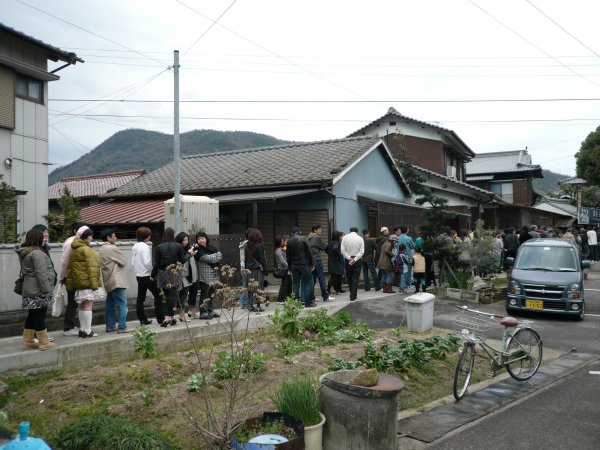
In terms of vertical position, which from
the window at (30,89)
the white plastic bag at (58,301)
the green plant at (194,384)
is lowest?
the green plant at (194,384)

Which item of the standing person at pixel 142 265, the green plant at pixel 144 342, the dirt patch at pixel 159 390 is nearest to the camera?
the dirt patch at pixel 159 390

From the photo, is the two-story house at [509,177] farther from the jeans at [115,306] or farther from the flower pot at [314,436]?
the flower pot at [314,436]

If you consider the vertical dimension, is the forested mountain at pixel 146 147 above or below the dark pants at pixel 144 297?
above

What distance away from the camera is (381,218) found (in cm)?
1560

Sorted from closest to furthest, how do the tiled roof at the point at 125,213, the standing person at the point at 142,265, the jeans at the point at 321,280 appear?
the standing person at the point at 142,265, the jeans at the point at 321,280, the tiled roof at the point at 125,213

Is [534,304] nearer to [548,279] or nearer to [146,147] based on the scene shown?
[548,279]

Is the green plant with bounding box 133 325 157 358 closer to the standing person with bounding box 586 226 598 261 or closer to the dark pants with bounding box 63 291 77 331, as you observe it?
the dark pants with bounding box 63 291 77 331

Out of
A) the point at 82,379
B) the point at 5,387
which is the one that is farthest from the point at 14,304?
the point at 82,379

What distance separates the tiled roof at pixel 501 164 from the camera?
37531 millimetres

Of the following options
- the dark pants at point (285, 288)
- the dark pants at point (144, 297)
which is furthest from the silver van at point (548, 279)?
the dark pants at point (144, 297)

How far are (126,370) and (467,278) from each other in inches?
401

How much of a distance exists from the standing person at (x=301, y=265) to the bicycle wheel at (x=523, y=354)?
4887mm

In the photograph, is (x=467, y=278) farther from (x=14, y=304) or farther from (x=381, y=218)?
(x=14, y=304)

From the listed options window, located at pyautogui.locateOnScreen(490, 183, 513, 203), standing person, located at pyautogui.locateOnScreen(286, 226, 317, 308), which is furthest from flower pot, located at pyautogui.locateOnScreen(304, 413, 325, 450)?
window, located at pyautogui.locateOnScreen(490, 183, 513, 203)
